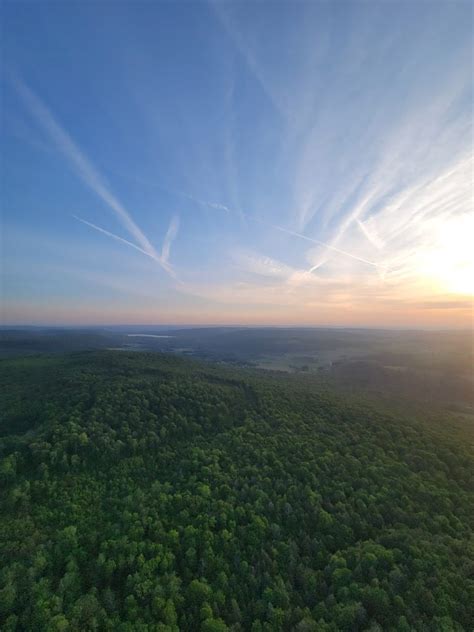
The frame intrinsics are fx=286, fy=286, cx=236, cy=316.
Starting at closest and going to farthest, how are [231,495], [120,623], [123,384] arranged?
[120,623]
[231,495]
[123,384]

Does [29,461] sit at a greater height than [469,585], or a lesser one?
greater

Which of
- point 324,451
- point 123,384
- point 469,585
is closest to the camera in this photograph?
point 469,585

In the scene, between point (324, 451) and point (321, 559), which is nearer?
point (321, 559)

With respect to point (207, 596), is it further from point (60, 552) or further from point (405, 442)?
point (405, 442)

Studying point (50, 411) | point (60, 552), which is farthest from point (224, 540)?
point (50, 411)

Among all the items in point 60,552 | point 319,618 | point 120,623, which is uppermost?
point 60,552

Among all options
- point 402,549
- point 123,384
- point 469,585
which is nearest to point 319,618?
point 402,549

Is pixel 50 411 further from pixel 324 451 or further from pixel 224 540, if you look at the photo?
pixel 324 451
